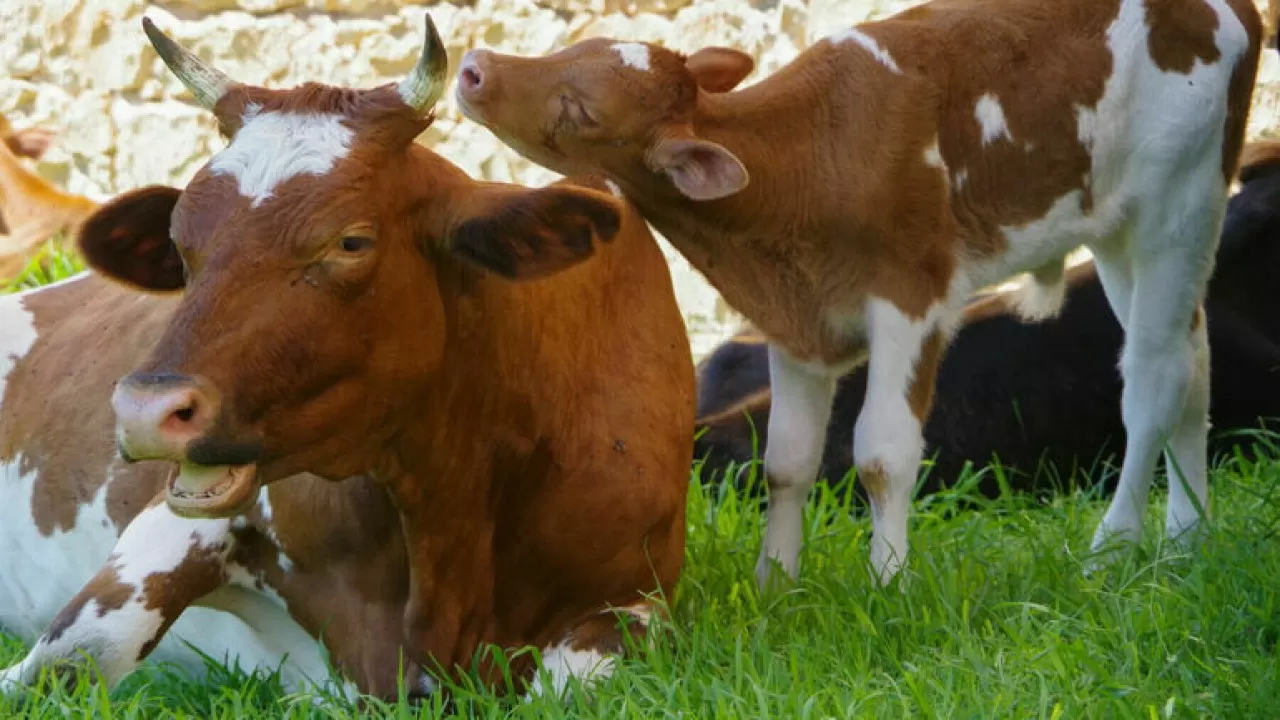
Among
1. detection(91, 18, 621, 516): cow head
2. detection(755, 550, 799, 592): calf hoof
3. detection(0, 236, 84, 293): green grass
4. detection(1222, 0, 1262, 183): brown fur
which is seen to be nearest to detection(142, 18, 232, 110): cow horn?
detection(91, 18, 621, 516): cow head

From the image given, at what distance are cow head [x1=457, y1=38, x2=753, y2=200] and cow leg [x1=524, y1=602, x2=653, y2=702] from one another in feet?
3.17

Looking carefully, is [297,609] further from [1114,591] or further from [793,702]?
[1114,591]

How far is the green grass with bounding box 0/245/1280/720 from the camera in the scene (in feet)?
11.9

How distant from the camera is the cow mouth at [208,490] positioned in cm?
334

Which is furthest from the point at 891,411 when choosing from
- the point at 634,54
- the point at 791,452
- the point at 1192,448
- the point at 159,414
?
the point at 159,414

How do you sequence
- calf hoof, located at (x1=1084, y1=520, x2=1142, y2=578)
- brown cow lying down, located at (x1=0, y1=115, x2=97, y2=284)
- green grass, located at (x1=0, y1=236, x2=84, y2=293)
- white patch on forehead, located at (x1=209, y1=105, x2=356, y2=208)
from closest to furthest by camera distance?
white patch on forehead, located at (x1=209, y1=105, x2=356, y2=208), calf hoof, located at (x1=1084, y1=520, x2=1142, y2=578), green grass, located at (x1=0, y1=236, x2=84, y2=293), brown cow lying down, located at (x1=0, y1=115, x2=97, y2=284)

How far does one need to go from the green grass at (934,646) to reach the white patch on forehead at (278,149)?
3.61 ft

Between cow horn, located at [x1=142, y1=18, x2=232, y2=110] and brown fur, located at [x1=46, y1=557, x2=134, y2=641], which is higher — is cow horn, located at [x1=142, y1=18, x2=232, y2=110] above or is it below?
above

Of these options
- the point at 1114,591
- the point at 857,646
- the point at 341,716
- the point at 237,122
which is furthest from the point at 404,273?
the point at 1114,591

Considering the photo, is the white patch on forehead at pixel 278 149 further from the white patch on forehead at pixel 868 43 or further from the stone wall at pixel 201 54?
the stone wall at pixel 201 54

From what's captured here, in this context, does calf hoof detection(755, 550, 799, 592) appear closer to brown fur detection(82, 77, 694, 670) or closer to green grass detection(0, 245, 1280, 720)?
green grass detection(0, 245, 1280, 720)

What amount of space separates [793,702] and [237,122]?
1.56 meters

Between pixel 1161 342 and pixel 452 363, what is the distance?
1.97 m

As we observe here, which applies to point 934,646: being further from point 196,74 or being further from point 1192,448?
point 196,74
